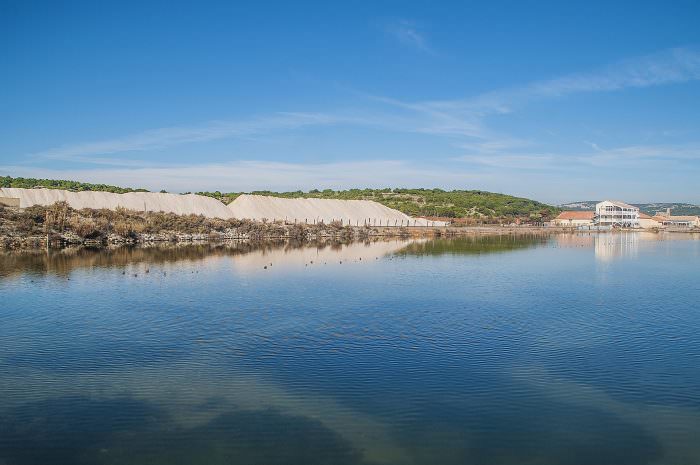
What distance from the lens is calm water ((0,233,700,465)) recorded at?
9.16 meters

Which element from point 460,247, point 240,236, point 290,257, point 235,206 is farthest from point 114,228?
point 235,206

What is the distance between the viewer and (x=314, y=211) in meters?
94.4

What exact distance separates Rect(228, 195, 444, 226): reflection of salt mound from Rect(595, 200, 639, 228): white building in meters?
41.5

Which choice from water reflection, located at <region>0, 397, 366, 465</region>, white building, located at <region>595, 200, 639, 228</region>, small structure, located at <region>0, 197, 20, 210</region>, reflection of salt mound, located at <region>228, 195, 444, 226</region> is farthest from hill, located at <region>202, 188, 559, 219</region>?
water reflection, located at <region>0, 397, 366, 465</region>

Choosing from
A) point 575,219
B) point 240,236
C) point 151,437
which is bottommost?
point 151,437

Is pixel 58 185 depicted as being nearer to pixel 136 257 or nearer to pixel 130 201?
pixel 130 201

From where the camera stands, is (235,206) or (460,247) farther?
(235,206)

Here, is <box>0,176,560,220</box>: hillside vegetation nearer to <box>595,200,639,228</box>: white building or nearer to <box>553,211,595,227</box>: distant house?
<box>553,211,595,227</box>: distant house

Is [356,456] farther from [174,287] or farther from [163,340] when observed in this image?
[174,287]

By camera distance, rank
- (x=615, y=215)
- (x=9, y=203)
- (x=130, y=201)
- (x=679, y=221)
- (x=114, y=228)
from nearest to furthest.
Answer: (x=114, y=228), (x=9, y=203), (x=130, y=201), (x=615, y=215), (x=679, y=221)

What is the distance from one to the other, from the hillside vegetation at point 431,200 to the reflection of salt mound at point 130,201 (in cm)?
2261

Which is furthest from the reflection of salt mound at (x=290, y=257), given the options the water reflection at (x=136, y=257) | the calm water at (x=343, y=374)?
the calm water at (x=343, y=374)

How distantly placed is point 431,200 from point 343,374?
452 ft

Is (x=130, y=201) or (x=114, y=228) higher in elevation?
(x=130, y=201)
